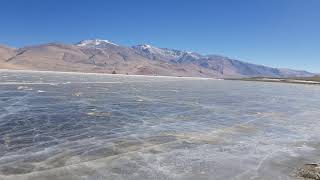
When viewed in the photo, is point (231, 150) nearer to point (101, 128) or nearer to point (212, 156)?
point (212, 156)

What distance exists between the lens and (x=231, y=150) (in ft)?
54.4

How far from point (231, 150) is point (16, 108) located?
1757cm

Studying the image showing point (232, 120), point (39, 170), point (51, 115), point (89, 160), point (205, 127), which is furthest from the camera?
point (232, 120)

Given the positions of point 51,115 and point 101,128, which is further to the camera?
point 51,115

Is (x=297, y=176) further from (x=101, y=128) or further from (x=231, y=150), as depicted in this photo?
(x=101, y=128)

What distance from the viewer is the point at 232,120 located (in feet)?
87.1

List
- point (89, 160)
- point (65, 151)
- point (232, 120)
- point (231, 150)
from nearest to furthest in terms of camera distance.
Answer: point (89, 160), point (65, 151), point (231, 150), point (232, 120)

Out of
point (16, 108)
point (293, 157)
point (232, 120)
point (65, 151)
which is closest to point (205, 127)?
point (232, 120)

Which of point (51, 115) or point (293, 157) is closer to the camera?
point (293, 157)

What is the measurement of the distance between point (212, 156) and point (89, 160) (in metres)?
4.94

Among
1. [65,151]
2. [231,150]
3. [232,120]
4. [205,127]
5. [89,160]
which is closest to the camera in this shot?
[89,160]

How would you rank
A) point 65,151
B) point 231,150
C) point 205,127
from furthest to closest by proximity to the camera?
point 205,127, point 231,150, point 65,151

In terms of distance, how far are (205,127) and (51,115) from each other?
1014 cm

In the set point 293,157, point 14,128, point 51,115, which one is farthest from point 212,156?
point 51,115
